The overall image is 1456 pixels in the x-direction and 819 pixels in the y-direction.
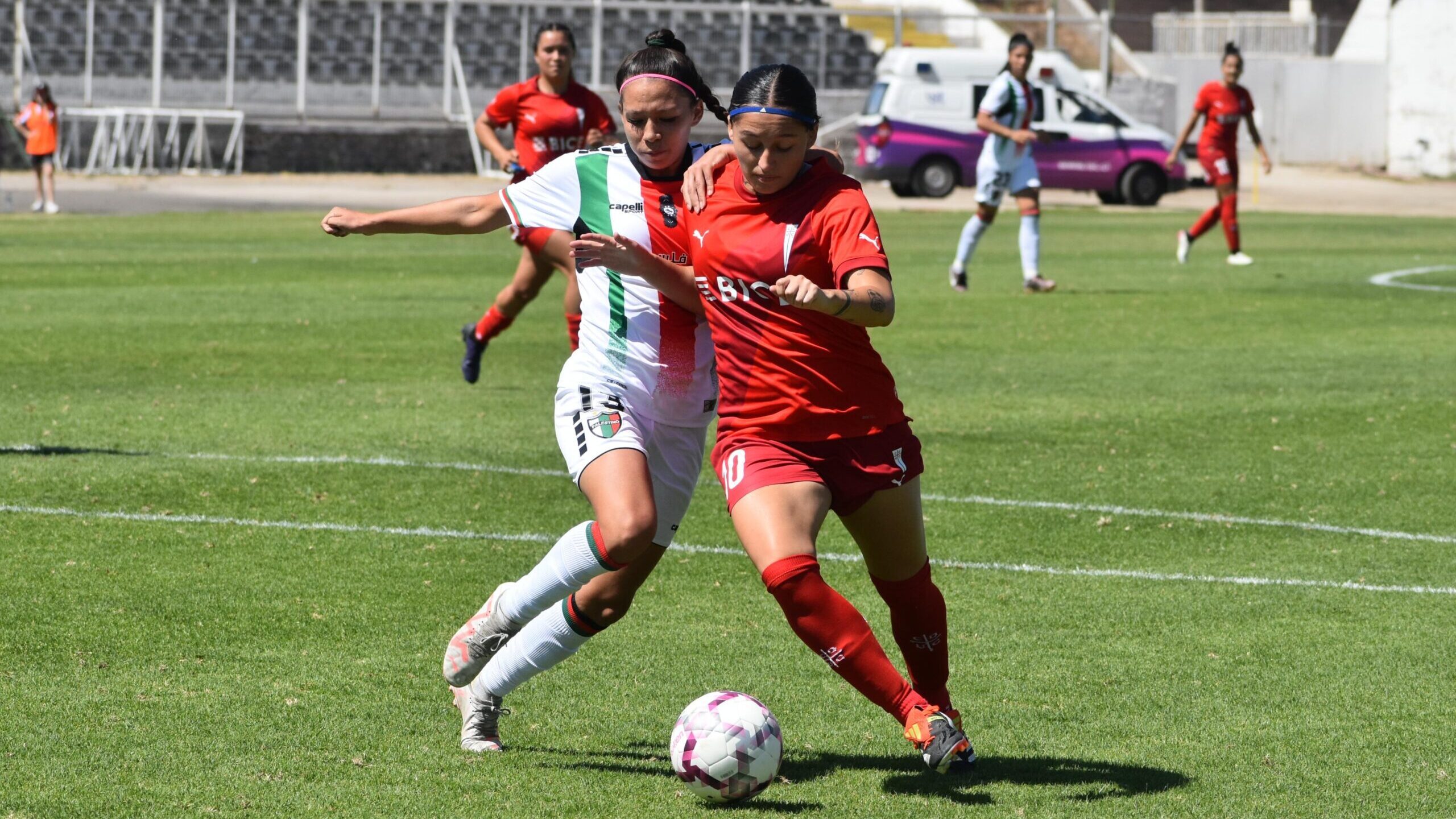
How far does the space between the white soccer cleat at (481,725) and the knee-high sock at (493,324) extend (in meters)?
7.10

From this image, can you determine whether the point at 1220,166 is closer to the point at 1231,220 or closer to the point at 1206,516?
the point at 1231,220

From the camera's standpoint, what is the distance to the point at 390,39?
43.9m

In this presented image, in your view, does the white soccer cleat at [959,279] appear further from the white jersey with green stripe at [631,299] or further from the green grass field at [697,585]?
the white jersey with green stripe at [631,299]

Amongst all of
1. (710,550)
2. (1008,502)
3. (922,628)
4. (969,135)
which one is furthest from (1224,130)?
(922,628)

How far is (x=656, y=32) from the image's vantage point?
556cm

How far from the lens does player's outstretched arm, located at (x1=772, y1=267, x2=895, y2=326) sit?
4285 mm

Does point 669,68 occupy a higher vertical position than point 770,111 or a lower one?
higher

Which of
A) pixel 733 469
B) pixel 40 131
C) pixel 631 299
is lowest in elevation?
pixel 733 469

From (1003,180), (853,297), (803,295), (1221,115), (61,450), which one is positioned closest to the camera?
(803,295)

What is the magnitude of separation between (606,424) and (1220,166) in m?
16.2

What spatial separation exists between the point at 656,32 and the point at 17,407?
709 centimetres

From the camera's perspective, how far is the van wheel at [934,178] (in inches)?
1416

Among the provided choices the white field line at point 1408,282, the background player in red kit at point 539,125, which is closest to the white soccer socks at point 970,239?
the white field line at point 1408,282

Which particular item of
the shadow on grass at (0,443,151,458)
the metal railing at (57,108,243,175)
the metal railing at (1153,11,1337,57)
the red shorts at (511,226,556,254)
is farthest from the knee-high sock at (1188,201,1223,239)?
the metal railing at (1153,11,1337,57)
